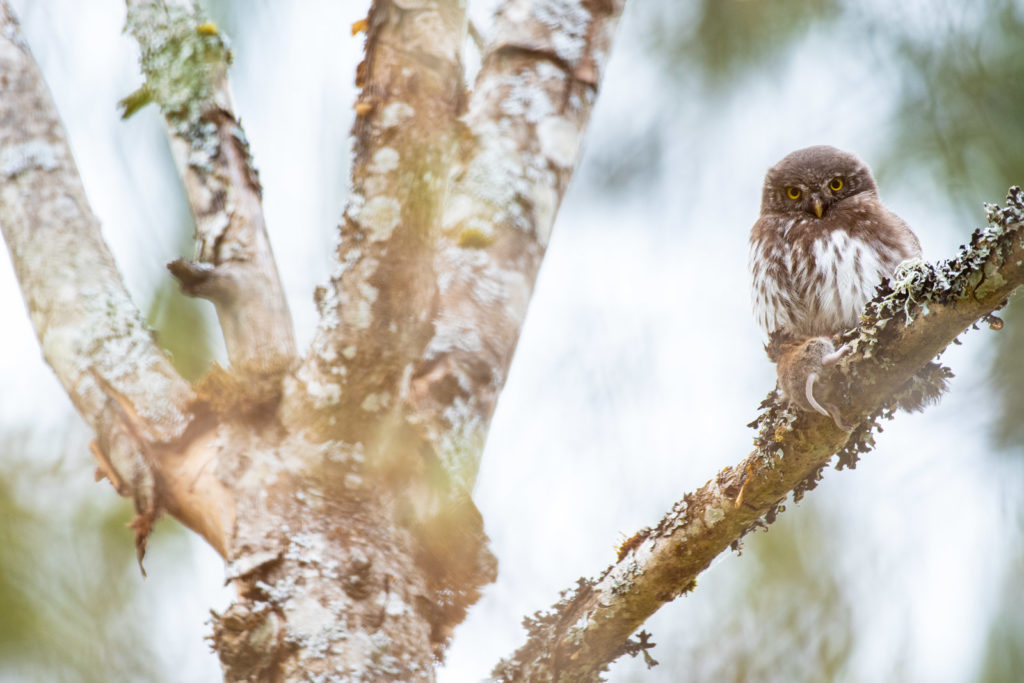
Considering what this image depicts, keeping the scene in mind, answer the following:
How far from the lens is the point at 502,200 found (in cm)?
236

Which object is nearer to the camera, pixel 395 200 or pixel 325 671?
pixel 325 671

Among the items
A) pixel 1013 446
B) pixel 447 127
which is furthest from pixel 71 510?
pixel 1013 446

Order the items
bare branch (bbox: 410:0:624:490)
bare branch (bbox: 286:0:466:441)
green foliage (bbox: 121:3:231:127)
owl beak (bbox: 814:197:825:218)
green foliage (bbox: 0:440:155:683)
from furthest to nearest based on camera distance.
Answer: owl beak (bbox: 814:197:825:218), green foliage (bbox: 0:440:155:683), green foliage (bbox: 121:3:231:127), bare branch (bbox: 410:0:624:490), bare branch (bbox: 286:0:466:441)

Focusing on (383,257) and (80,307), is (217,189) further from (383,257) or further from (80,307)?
(383,257)

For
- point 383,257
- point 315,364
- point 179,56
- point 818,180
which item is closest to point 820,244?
point 818,180

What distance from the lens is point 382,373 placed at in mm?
1922

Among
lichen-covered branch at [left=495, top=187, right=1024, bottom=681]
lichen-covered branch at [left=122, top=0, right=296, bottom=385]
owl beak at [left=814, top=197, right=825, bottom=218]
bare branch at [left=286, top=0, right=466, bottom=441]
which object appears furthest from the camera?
owl beak at [left=814, top=197, right=825, bottom=218]

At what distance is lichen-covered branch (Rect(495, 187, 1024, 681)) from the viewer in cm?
181

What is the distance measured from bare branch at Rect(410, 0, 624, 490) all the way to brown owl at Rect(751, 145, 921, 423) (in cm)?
84

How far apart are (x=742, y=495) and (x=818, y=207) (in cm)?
188

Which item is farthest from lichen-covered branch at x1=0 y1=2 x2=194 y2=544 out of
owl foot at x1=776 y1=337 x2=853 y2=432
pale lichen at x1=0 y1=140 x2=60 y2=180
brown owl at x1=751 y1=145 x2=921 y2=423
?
brown owl at x1=751 y1=145 x2=921 y2=423

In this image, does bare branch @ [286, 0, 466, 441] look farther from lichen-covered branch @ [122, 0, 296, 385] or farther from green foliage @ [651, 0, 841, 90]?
green foliage @ [651, 0, 841, 90]

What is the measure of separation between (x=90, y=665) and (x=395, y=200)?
208 centimetres

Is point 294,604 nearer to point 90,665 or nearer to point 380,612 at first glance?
point 380,612
